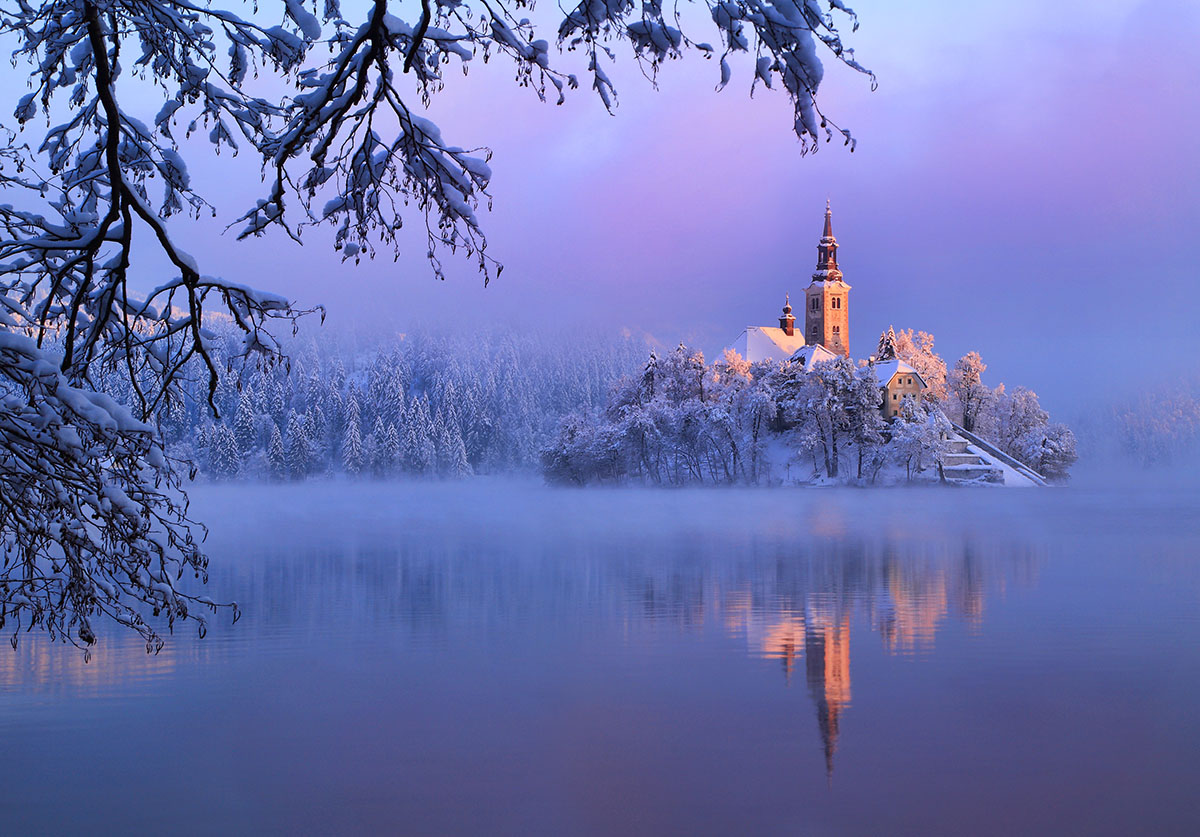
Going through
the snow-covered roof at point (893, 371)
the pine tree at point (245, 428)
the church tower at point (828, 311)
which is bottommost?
the pine tree at point (245, 428)

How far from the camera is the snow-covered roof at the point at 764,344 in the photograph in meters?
115

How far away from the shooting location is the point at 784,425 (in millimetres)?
84438

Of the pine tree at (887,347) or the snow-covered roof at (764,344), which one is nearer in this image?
the pine tree at (887,347)

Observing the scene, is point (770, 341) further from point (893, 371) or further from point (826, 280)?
point (893, 371)

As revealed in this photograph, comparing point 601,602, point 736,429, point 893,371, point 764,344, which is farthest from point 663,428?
point 601,602

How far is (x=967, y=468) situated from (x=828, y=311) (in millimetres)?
39913

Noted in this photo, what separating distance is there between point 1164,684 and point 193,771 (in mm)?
11779

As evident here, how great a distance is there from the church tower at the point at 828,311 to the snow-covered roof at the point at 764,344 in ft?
9.34

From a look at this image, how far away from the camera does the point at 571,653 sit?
1706cm

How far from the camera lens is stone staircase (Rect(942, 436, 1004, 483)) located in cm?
8075

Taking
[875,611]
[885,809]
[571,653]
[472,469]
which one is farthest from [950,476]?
[885,809]

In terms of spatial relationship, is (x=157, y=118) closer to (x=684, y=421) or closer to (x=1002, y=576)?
(x=1002, y=576)

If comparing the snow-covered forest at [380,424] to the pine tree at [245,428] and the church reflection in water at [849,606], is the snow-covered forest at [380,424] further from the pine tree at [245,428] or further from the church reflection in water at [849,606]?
the church reflection in water at [849,606]

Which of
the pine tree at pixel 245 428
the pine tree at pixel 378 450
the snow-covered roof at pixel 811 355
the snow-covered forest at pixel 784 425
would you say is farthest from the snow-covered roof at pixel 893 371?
the pine tree at pixel 245 428
